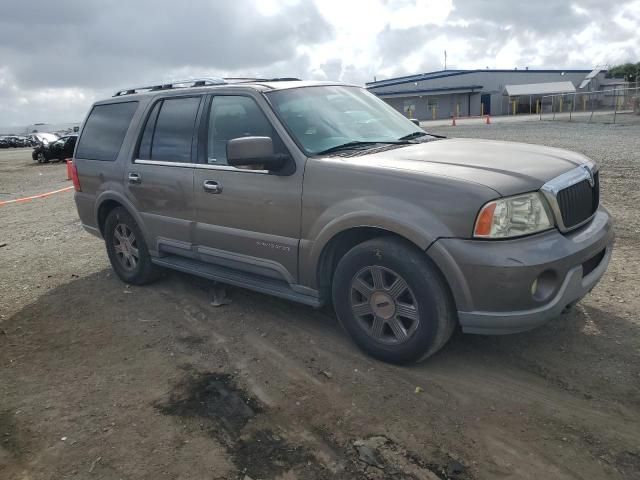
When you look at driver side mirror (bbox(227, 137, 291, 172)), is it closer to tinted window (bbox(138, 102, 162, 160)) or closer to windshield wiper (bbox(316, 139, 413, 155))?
windshield wiper (bbox(316, 139, 413, 155))

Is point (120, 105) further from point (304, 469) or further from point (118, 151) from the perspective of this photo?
point (304, 469)

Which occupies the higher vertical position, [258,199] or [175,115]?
[175,115]

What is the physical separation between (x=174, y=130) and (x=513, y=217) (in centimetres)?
317

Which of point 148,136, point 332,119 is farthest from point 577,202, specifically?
point 148,136

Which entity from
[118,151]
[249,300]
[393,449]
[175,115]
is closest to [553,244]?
[393,449]

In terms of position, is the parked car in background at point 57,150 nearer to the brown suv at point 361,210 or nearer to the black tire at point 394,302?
the brown suv at point 361,210

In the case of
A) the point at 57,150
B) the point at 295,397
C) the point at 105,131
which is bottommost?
the point at 295,397

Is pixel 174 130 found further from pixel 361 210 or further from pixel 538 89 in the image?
pixel 538 89

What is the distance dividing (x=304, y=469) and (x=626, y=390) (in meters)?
2.00

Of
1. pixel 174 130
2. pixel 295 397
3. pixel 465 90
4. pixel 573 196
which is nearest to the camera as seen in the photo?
pixel 295 397

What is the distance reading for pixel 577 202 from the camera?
354 cm

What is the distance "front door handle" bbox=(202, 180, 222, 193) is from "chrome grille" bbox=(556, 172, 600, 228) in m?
2.54

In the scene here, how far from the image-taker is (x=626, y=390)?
3.23 meters

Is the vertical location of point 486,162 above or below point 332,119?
below
